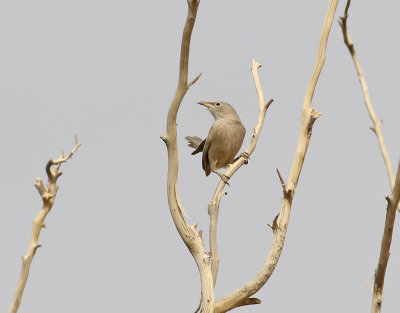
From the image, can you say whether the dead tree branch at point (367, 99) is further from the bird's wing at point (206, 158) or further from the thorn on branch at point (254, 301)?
the bird's wing at point (206, 158)

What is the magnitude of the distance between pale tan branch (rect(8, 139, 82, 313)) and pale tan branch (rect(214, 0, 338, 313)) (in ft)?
6.65

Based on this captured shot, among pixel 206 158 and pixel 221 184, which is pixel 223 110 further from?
pixel 221 184

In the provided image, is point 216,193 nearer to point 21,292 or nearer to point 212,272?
point 212,272

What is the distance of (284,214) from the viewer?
5.80 m

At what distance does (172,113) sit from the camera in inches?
222

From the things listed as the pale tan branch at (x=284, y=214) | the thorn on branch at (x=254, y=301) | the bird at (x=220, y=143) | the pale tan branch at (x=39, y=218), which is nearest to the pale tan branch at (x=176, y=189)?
the pale tan branch at (x=284, y=214)

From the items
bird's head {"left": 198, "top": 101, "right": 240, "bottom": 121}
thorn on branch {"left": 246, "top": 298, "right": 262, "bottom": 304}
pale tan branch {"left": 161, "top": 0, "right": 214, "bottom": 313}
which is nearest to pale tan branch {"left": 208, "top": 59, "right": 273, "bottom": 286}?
pale tan branch {"left": 161, "top": 0, "right": 214, "bottom": 313}

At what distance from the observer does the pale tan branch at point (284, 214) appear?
5.69m

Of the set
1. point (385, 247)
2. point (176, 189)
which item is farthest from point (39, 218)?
point (385, 247)

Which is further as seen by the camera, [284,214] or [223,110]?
[223,110]

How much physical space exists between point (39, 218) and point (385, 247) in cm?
256

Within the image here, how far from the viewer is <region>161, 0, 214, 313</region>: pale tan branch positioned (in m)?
5.46

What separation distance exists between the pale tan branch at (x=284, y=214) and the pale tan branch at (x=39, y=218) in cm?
203

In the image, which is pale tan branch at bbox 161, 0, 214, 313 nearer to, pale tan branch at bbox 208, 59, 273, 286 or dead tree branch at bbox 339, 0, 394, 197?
pale tan branch at bbox 208, 59, 273, 286
